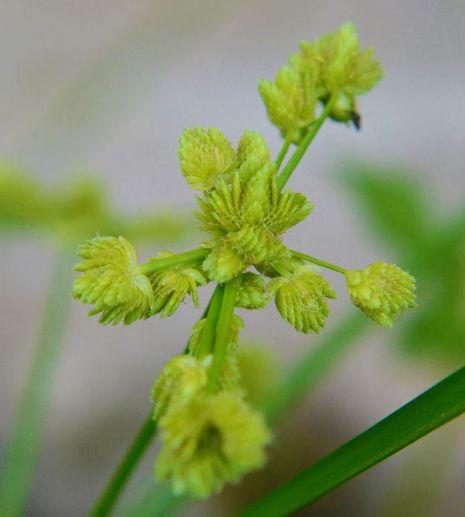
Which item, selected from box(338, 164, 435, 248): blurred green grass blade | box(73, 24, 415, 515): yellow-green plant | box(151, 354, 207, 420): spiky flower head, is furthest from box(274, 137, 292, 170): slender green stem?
box(338, 164, 435, 248): blurred green grass blade

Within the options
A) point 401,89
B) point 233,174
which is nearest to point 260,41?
point 401,89

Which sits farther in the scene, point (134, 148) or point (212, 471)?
point (134, 148)

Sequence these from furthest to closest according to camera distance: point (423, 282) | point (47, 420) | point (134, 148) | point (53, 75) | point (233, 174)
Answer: point (53, 75)
point (134, 148)
point (47, 420)
point (423, 282)
point (233, 174)

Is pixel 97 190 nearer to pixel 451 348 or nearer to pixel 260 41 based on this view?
pixel 451 348

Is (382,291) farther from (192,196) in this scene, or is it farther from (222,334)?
(192,196)

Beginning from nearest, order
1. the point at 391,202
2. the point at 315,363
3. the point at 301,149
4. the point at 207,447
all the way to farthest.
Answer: the point at 207,447 → the point at 301,149 → the point at 315,363 → the point at 391,202

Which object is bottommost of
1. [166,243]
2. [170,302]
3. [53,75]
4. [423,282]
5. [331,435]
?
[331,435]

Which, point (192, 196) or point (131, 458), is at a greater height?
point (192, 196)

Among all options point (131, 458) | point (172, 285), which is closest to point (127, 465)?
point (131, 458)
